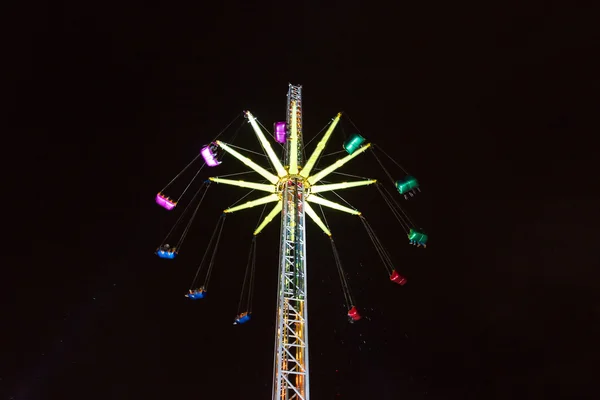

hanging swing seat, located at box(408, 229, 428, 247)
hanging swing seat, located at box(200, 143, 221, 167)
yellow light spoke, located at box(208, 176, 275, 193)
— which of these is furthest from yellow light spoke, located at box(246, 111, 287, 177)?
hanging swing seat, located at box(408, 229, 428, 247)

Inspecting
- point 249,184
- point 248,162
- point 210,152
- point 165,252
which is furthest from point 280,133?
point 165,252

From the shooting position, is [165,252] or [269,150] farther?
[165,252]

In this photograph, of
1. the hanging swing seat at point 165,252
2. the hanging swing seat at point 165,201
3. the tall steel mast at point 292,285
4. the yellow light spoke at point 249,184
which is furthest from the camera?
the hanging swing seat at point 165,201

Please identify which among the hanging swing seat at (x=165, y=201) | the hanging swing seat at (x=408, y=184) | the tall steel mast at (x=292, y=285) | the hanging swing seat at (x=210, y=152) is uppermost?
the hanging swing seat at (x=210, y=152)

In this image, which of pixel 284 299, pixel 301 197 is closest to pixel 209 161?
pixel 301 197

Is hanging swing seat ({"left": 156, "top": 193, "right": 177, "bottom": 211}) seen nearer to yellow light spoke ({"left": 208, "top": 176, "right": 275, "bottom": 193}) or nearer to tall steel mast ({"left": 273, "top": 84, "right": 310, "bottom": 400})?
yellow light spoke ({"left": 208, "top": 176, "right": 275, "bottom": 193})

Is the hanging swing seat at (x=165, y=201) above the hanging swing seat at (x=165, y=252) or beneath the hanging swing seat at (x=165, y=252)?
above

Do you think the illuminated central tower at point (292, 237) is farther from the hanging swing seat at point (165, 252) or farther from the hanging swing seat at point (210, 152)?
the hanging swing seat at point (165, 252)

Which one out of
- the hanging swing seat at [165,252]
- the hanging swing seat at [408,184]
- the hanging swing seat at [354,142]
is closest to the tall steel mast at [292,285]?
the hanging swing seat at [354,142]

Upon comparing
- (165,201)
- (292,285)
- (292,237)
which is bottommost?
(292,285)

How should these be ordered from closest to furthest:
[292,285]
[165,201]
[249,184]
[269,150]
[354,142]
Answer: [292,285] → [269,150] → [249,184] → [354,142] → [165,201]

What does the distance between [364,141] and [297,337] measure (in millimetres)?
6960

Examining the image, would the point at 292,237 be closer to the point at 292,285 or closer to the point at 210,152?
the point at 292,285

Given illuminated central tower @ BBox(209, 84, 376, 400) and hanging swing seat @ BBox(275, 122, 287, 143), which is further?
hanging swing seat @ BBox(275, 122, 287, 143)
